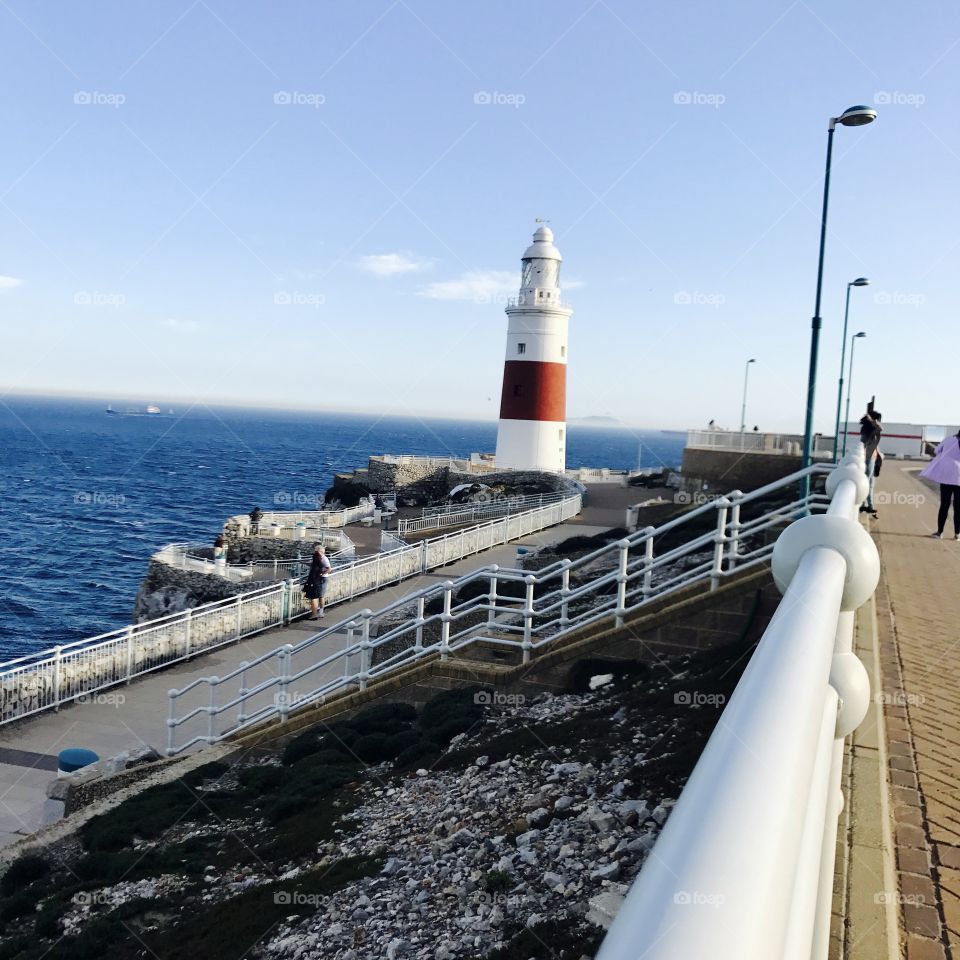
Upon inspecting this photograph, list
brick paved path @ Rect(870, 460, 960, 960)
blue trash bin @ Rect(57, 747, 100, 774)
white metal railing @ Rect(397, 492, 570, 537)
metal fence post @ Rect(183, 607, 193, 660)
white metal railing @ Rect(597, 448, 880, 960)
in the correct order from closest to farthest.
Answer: white metal railing @ Rect(597, 448, 880, 960) < brick paved path @ Rect(870, 460, 960, 960) < blue trash bin @ Rect(57, 747, 100, 774) < metal fence post @ Rect(183, 607, 193, 660) < white metal railing @ Rect(397, 492, 570, 537)

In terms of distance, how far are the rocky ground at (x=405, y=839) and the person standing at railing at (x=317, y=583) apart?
7820 mm

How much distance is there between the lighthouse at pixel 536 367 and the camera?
141ft

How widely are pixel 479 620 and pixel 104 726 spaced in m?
5.55

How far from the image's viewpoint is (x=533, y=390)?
4353 centimetres

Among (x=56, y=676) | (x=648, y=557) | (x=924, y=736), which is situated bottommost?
(x=56, y=676)

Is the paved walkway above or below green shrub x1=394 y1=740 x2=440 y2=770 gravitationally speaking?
below

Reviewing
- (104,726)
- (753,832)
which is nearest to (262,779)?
(104,726)

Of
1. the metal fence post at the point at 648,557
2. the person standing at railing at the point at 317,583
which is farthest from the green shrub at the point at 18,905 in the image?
the person standing at railing at the point at 317,583

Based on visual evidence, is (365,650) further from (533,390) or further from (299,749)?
(533,390)

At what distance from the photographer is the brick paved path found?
3023mm

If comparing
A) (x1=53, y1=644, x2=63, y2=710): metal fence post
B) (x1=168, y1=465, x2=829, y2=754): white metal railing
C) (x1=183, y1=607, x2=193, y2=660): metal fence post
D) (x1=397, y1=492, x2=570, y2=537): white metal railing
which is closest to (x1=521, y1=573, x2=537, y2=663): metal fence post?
(x1=168, y1=465, x2=829, y2=754): white metal railing

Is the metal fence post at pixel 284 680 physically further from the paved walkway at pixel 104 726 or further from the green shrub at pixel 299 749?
the paved walkway at pixel 104 726

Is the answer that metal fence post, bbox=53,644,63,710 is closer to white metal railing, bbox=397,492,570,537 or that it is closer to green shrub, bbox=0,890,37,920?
green shrub, bbox=0,890,37,920

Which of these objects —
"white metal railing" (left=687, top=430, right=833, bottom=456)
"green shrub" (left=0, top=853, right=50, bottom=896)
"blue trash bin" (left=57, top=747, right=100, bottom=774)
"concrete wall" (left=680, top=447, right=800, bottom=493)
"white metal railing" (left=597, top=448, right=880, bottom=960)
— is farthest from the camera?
"white metal railing" (left=687, top=430, right=833, bottom=456)
